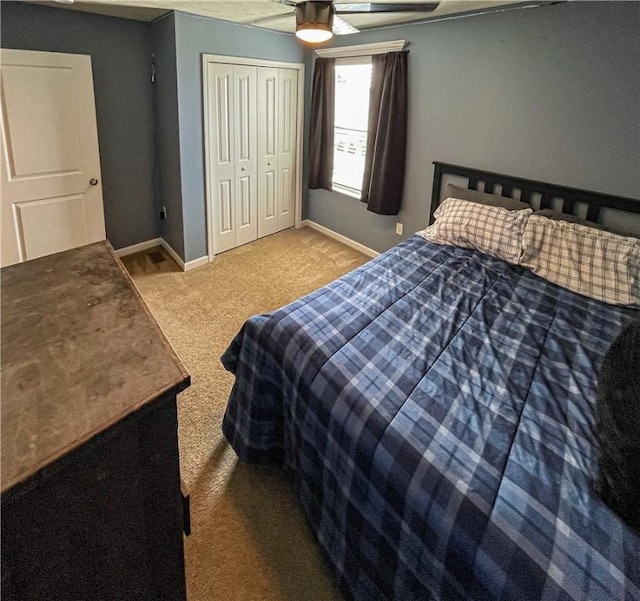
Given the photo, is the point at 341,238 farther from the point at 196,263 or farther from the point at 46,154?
the point at 46,154

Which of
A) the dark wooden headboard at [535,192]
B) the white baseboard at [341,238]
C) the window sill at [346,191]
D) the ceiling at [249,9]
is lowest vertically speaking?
the white baseboard at [341,238]

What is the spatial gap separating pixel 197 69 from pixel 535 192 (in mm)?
2837

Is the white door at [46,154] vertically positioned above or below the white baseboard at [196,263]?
above

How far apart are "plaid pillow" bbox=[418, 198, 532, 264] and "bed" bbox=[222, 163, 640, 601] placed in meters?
0.34

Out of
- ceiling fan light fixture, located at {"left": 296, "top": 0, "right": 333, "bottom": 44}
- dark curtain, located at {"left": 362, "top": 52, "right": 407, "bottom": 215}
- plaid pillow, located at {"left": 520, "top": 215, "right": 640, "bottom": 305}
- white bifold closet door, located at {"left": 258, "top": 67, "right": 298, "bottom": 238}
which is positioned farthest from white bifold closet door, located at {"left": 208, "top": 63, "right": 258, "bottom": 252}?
plaid pillow, located at {"left": 520, "top": 215, "right": 640, "bottom": 305}

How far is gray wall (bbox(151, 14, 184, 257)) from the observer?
10.8 ft

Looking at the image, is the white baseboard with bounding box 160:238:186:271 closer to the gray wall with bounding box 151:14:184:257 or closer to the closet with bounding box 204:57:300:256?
the gray wall with bounding box 151:14:184:257

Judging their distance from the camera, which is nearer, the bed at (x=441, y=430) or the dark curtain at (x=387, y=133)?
the bed at (x=441, y=430)

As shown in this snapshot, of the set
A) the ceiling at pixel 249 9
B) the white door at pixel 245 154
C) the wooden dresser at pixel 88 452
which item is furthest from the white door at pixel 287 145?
the wooden dresser at pixel 88 452

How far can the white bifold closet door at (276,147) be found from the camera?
4074 mm

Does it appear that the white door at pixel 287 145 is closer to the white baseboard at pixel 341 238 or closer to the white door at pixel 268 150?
→ the white door at pixel 268 150

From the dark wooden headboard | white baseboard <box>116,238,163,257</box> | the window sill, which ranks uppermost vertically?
the dark wooden headboard

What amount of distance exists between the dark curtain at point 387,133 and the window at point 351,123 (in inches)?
10.2

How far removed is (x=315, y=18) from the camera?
1909 mm
